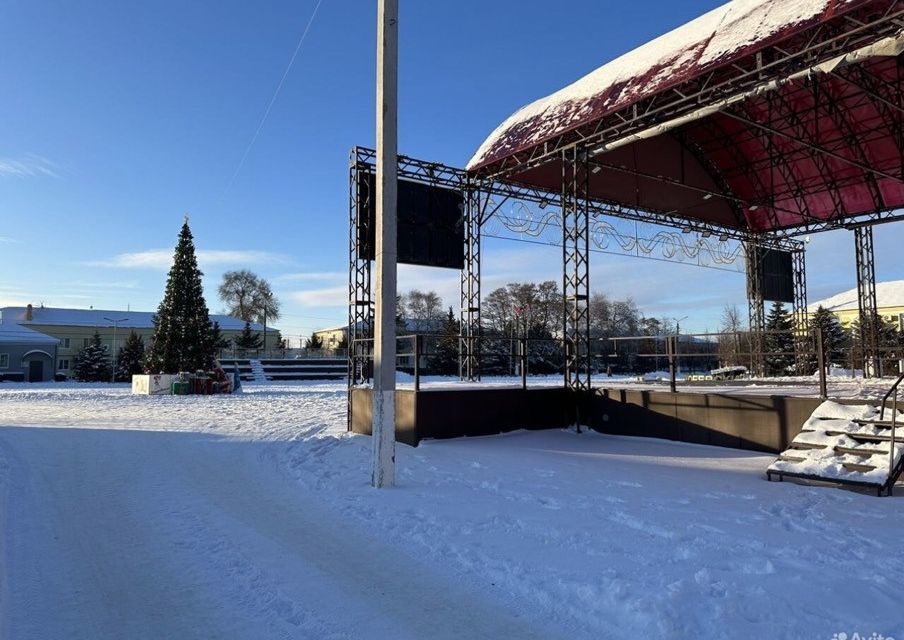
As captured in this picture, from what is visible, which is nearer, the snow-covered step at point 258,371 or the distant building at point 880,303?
the snow-covered step at point 258,371

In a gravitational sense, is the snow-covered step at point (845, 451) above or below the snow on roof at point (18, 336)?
below

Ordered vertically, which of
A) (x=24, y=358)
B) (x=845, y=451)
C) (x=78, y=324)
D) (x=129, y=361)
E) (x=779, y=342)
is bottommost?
(x=845, y=451)

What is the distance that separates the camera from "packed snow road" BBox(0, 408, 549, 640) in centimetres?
385

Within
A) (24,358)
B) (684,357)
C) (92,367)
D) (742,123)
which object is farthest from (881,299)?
(24,358)

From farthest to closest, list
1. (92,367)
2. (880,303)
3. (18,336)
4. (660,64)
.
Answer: (880,303) < (18,336) < (92,367) < (660,64)

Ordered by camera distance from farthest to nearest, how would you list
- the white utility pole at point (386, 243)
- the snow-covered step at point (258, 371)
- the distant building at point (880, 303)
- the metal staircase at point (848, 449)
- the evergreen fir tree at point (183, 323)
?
the distant building at point (880, 303)
the snow-covered step at point (258, 371)
the evergreen fir tree at point (183, 323)
the white utility pole at point (386, 243)
the metal staircase at point (848, 449)

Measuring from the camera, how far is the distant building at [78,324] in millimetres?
73750

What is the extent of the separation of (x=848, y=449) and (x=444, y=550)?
5947mm

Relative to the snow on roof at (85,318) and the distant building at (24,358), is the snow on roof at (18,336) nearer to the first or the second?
the distant building at (24,358)

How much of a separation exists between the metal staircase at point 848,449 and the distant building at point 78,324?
76074mm

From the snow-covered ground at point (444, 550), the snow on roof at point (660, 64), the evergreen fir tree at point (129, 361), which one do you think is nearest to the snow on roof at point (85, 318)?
the evergreen fir tree at point (129, 361)

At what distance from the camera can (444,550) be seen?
5211 mm

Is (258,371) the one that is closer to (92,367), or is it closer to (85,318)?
(92,367)

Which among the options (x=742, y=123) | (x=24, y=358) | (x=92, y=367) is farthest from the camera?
(x=24, y=358)
